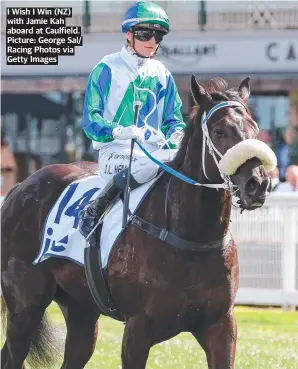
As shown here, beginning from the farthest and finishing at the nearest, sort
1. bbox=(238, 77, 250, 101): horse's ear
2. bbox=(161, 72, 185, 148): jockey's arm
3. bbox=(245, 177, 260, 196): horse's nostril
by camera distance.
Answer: bbox=(161, 72, 185, 148): jockey's arm, bbox=(238, 77, 250, 101): horse's ear, bbox=(245, 177, 260, 196): horse's nostril

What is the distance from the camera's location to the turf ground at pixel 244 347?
7191mm

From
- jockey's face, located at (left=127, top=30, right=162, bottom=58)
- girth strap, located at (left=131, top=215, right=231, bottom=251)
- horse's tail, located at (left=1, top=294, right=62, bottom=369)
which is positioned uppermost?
jockey's face, located at (left=127, top=30, right=162, bottom=58)

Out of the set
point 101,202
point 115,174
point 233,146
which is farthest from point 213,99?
point 101,202

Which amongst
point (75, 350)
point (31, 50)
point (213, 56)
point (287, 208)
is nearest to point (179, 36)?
point (213, 56)

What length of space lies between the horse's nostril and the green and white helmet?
51.6 inches

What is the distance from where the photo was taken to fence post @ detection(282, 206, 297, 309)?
10562 mm

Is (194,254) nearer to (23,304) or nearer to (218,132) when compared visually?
(218,132)

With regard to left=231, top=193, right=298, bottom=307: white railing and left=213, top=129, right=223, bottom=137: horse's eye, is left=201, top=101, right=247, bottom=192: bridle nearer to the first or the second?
left=213, top=129, right=223, bottom=137: horse's eye

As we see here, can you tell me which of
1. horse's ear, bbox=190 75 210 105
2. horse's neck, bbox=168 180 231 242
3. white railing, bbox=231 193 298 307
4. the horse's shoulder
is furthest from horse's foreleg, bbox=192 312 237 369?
white railing, bbox=231 193 298 307

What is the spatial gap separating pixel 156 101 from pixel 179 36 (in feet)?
37.0

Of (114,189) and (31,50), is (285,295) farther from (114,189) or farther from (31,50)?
(114,189)

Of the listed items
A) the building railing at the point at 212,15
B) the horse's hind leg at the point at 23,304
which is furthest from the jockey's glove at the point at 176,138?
the building railing at the point at 212,15

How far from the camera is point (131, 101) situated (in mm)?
5375

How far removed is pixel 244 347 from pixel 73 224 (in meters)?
2.82
